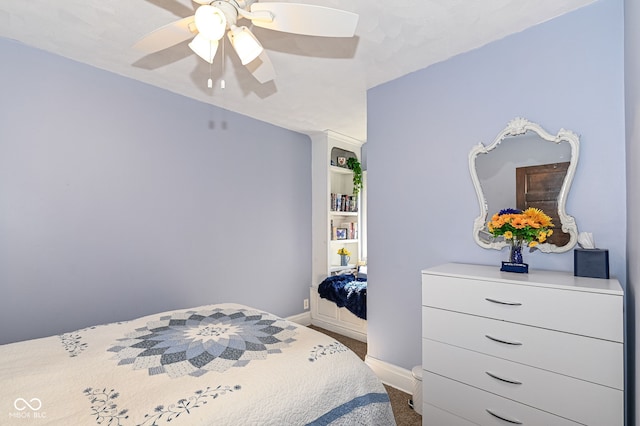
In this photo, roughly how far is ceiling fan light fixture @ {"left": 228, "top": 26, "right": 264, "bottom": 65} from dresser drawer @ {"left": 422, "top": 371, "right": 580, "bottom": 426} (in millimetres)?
1989

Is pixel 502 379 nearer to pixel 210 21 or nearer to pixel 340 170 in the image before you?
pixel 210 21

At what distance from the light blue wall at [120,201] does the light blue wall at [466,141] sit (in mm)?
1372

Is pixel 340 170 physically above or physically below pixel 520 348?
above

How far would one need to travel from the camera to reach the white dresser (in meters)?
1.33

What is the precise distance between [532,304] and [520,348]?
0.23 meters

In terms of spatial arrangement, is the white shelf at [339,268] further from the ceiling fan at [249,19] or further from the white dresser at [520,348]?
the ceiling fan at [249,19]

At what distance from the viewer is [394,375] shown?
247 centimetres

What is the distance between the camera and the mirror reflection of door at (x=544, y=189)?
5.78 feet

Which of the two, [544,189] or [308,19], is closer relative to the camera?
[308,19]

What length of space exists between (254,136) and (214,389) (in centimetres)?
274

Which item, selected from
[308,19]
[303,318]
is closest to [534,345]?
[308,19]

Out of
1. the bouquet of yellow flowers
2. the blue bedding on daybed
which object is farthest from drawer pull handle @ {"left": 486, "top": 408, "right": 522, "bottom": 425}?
the blue bedding on daybed

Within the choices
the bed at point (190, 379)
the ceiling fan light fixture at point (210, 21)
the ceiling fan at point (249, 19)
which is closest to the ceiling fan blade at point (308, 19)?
the ceiling fan at point (249, 19)

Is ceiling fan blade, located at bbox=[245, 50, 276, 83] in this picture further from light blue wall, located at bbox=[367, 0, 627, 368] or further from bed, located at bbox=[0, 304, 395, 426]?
bed, located at bbox=[0, 304, 395, 426]
